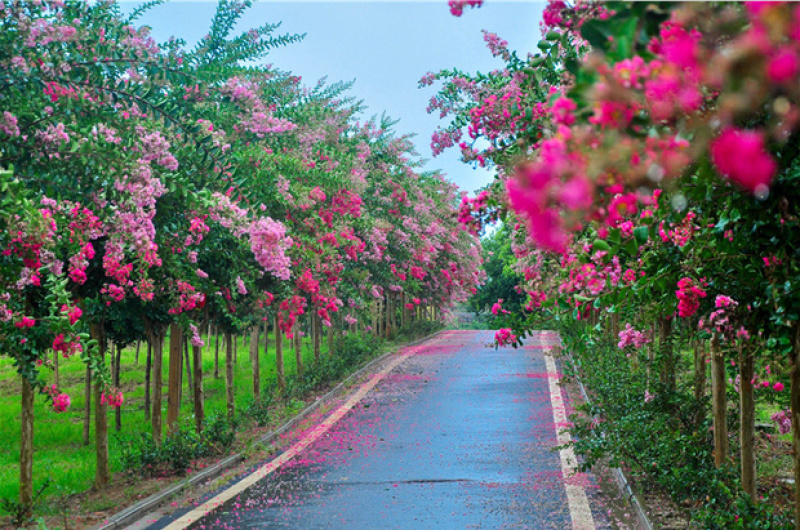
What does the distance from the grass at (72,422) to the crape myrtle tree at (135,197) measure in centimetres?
98

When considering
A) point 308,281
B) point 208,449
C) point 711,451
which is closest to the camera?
point 711,451

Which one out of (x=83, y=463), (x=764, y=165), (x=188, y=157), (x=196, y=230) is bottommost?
(x=83, y=463)

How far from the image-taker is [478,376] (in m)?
23.0

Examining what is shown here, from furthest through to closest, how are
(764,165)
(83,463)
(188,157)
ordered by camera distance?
(83,463) → (188,157) → (764,165)

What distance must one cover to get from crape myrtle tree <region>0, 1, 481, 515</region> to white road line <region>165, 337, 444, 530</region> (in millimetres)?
1587

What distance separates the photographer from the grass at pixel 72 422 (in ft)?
41.4

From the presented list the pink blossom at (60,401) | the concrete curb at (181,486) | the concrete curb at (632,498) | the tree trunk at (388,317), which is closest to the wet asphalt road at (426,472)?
the concrete curb at (632,498)

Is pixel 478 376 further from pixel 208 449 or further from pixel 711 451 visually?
pixel 711 451

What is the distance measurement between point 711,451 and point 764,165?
864cm

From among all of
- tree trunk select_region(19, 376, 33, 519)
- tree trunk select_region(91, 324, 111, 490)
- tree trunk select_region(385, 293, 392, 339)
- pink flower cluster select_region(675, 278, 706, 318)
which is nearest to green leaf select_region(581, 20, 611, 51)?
pink flower cluster select_region(675, 278, 706, 318)

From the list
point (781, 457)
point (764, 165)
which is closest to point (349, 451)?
point (781, 457)

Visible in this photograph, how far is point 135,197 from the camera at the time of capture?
28.5ft

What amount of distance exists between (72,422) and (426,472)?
36.2 ft

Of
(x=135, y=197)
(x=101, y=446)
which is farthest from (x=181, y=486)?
(x=135, y=197)
